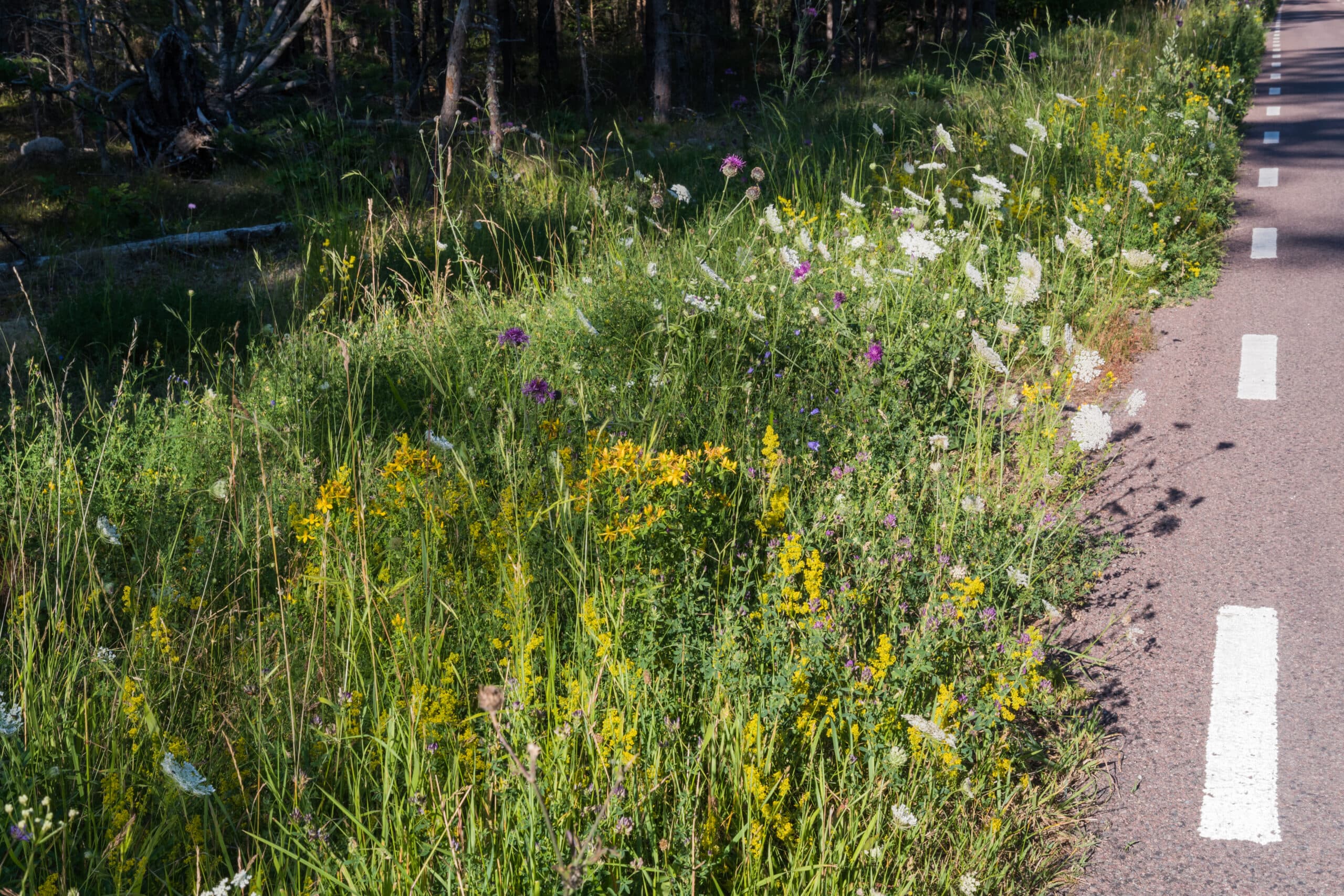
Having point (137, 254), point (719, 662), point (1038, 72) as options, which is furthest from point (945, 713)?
point (1038, 72)

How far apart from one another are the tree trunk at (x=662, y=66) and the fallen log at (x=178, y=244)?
9290mm

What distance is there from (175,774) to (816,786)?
1.36m

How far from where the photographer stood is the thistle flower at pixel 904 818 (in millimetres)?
2012

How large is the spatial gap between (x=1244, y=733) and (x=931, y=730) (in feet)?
3.54

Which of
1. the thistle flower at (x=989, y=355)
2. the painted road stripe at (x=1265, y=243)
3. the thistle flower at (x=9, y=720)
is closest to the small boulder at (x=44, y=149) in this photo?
the thistle flower at (x=9, y=720)

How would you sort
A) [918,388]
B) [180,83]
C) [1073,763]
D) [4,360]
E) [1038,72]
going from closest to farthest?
[1073,763] < [918,388] < [4,360] < [1038,72] < [180,83]

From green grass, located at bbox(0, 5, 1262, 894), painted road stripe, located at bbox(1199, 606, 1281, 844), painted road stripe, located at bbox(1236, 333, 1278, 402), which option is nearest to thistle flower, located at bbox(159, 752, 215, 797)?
green grass, located at bbox(0, 5, 1262, 894)

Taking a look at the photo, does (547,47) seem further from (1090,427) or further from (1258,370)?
(1090,427)

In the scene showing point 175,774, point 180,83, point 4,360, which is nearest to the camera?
point 175,774

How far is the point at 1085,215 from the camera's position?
5.83 meters

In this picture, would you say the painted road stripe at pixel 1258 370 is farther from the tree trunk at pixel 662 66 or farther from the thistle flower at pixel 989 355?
the tree trunk at pixel 662 66

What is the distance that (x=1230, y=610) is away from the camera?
3.02m

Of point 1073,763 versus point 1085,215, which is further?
point 1085,215

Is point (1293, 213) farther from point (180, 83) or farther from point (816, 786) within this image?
point (180, 83)
